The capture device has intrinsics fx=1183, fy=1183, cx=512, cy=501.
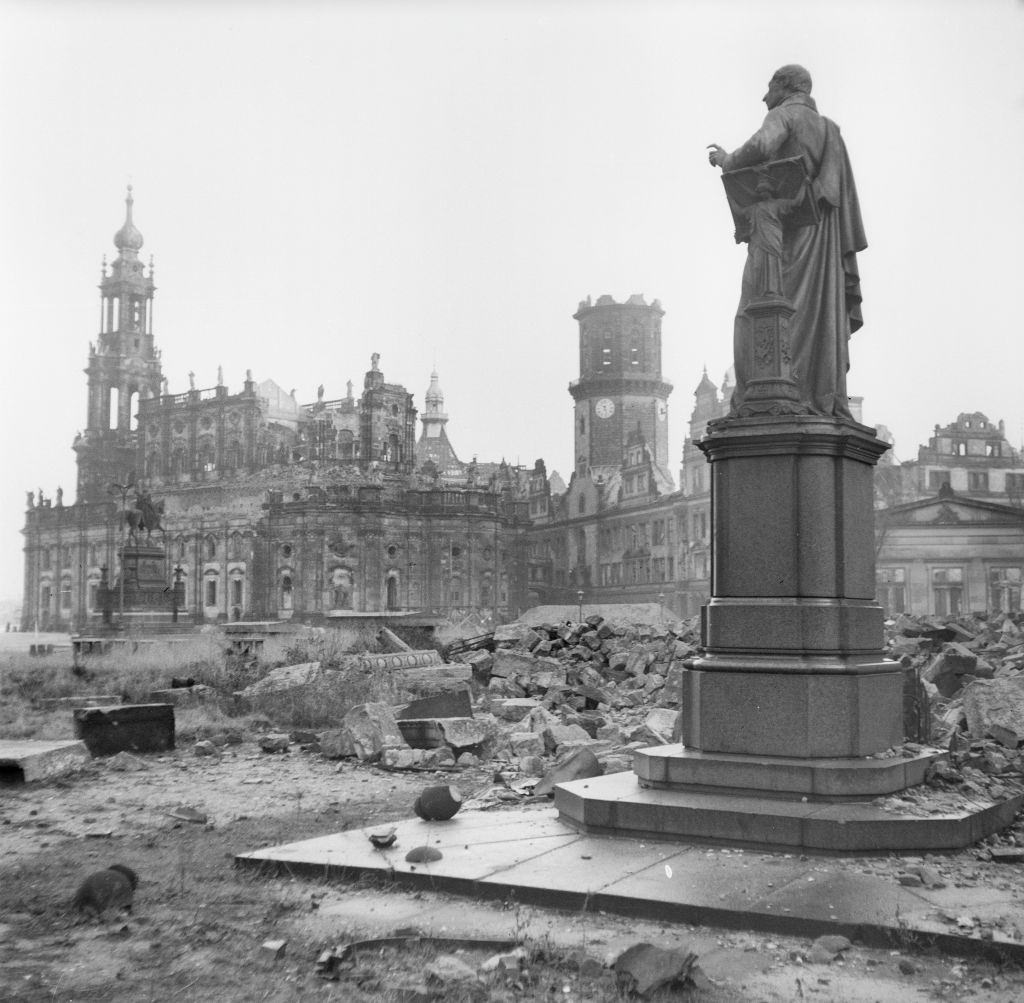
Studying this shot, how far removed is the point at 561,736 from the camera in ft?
36.9

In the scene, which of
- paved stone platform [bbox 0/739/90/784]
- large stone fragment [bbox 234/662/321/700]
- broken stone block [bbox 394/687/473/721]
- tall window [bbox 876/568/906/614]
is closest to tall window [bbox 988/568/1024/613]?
tall window [bbox 876/568/906/614]

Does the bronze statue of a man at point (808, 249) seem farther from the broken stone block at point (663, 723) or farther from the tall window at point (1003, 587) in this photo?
the tall window at point (1003, 587)

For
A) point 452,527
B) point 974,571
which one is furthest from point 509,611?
point 974,571

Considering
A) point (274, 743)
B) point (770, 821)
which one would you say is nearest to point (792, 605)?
point (770, 821)

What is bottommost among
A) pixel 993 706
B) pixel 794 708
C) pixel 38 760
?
pixel 38 760

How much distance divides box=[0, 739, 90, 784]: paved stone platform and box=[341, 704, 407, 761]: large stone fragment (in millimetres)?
2532

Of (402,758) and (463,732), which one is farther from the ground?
(463,732)

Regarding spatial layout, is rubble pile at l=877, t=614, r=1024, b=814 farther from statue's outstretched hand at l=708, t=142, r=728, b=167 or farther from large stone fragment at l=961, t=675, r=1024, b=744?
statue's outstretched hand at l=708, t=142, r=728, b=167

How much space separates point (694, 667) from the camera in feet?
22.8

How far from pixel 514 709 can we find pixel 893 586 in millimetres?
37451

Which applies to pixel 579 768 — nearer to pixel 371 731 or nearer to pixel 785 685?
pixel 785 685

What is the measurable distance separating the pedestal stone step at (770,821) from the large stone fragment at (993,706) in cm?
294

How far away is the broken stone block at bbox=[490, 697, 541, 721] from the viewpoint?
15.0 metres

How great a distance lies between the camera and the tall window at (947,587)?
48.8 metres
